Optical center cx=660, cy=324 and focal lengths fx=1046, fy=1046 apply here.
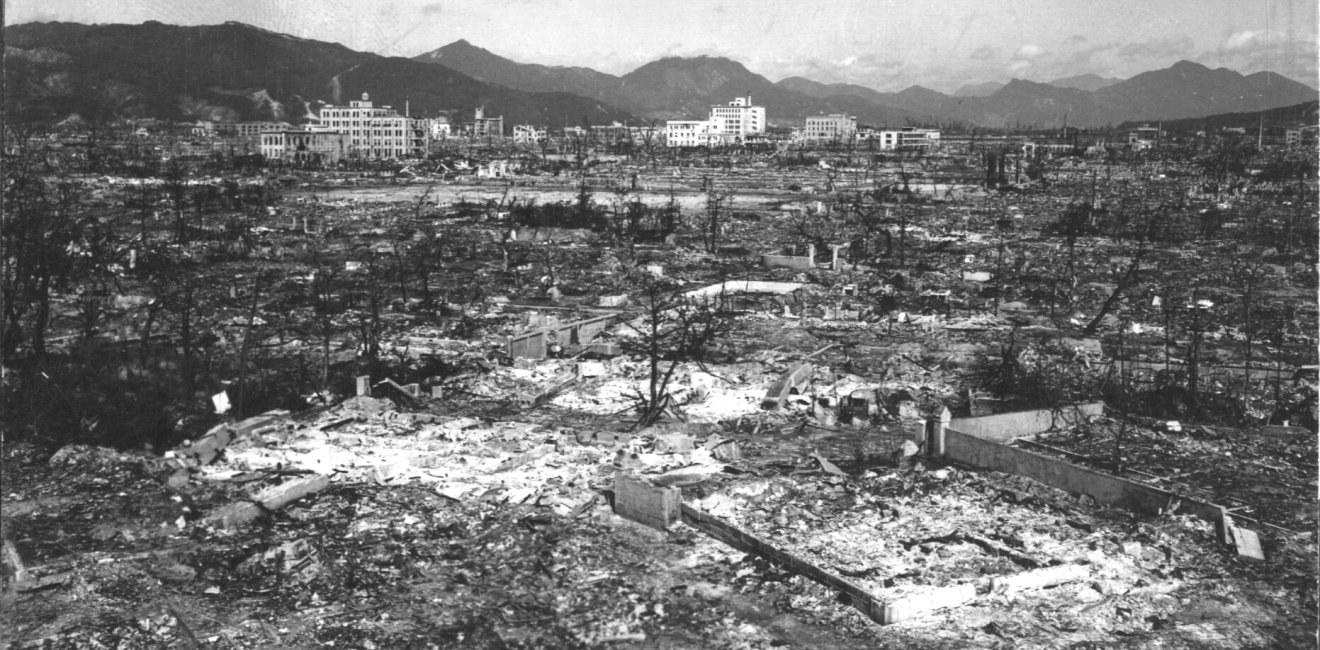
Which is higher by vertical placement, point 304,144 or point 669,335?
point 304,144

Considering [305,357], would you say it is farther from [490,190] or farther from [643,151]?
[643,151]

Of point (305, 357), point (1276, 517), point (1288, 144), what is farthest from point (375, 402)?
point (1288, 144)

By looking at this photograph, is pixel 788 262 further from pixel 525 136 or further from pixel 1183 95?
pixel 1183 95

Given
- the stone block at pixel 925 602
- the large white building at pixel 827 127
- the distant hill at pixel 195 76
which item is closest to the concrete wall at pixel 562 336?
the stone block at pixel 925 602

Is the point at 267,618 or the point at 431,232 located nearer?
the point at 267,618

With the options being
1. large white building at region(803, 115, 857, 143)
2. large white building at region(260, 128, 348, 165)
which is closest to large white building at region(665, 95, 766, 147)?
large white building at region(803, 115, 857, 143)

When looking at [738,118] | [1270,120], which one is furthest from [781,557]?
[738,118]
